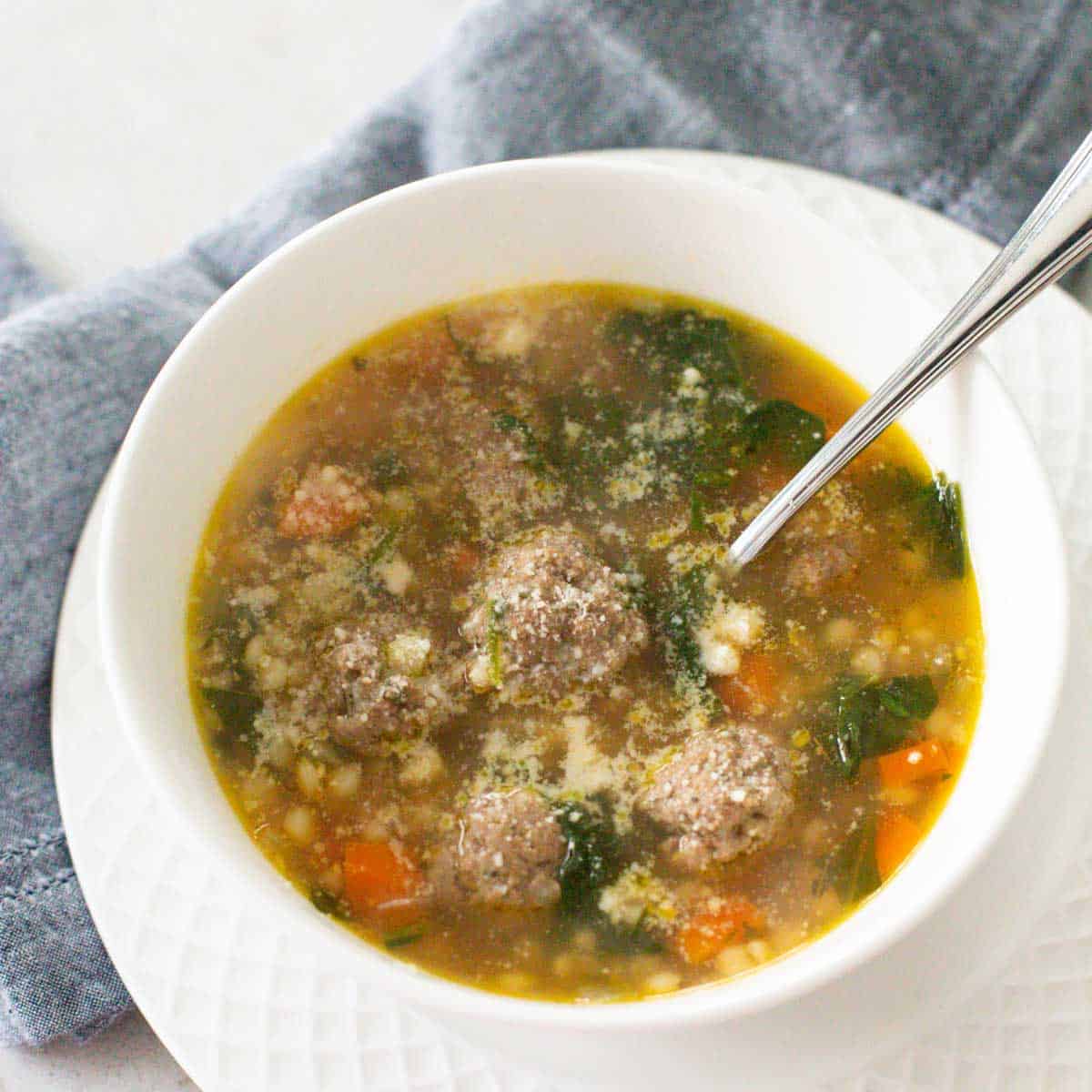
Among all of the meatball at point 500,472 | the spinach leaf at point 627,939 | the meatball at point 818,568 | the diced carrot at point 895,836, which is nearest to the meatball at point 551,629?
the meatball at point 500,472

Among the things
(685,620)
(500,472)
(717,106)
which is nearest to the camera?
(685,620)

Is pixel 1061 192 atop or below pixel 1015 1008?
atop

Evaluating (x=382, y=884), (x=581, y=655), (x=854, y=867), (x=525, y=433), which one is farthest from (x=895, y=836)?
(x=525, y=433)

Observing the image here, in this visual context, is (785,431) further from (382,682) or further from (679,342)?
(382,682)

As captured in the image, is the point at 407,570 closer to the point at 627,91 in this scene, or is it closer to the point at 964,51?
the point at 627,91

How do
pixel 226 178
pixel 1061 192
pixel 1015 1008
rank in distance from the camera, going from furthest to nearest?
pixel 226 178
pixel 1015 1008
pixel 1061 192

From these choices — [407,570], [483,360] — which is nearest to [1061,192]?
[483,360]
